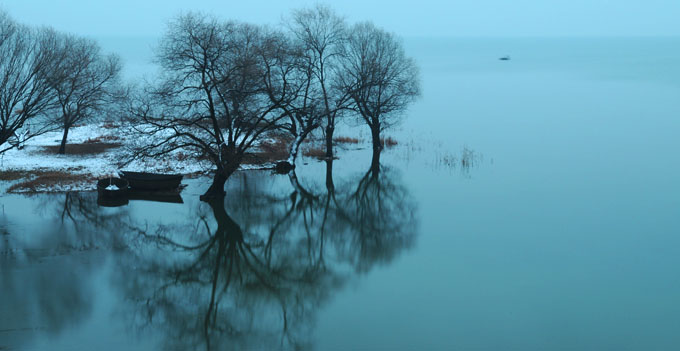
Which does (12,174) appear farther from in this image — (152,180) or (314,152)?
(314,152)

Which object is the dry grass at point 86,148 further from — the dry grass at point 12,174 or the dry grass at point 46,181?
the dry grass at point 46,181

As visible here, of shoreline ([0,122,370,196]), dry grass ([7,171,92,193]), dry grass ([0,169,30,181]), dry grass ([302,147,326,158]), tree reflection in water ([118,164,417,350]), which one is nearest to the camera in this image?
tree reflection in water ([118,164,417,350])

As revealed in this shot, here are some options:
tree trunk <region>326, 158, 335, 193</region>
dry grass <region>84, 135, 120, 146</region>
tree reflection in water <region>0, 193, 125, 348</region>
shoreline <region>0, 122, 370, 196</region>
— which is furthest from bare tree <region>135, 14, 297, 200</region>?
dry grass <region>84, 135, 120, 146</region>

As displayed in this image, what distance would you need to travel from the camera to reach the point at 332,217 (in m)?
27.8

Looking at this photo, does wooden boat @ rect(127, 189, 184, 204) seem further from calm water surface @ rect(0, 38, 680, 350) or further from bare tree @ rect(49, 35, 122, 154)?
bare tree @ rect(49, 35, 122, 154)

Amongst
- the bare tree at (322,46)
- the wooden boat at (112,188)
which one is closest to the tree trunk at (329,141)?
the bare tree at (322,46)

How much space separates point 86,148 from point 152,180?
544 inches

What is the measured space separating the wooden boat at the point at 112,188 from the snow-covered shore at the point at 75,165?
685mm

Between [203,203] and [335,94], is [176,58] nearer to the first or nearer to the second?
[203,203]

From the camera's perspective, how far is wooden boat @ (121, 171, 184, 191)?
1130 inches

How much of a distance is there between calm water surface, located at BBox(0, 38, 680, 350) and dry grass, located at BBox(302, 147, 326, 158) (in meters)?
1.80

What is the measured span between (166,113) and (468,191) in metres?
14.3

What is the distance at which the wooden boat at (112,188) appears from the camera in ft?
91.2

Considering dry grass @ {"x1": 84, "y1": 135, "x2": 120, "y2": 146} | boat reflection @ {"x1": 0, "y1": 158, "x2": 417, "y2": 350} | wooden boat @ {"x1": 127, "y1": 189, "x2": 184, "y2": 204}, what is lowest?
boat reflection @ {"x1": 0, "y1": 158, "x2": 417, "y2": 350}
